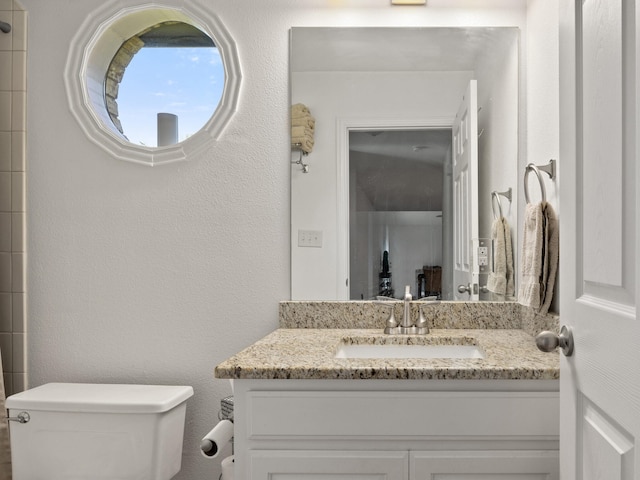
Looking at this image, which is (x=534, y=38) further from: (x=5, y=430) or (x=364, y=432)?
(x=5, y=430)

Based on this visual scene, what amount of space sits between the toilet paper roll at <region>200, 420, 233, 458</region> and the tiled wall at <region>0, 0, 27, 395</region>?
3.07 feet

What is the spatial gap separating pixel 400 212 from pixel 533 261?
1.82 feet

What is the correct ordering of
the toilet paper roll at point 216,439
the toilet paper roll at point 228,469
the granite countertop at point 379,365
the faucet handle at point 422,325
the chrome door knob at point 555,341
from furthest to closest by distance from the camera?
the faucet handle at point 422,325 < the toilet paper roll at point 228,469 < the toilet paper roll at point 216,439 < the granite countertop at point 379,365 < the chrome door knob at point 555,341

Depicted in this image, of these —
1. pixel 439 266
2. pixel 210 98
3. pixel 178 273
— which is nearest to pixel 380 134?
pixel 439 266

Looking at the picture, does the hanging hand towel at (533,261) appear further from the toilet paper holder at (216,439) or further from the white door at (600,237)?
the toilet paper holder at (216,439)

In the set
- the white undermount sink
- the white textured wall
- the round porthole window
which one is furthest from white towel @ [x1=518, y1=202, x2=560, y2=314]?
the round porthole window

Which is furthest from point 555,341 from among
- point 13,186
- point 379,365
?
point 13,186

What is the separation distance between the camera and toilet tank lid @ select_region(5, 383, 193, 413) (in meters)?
1.79

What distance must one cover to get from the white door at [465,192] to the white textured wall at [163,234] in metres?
0.51

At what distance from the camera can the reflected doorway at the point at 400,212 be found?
2055 mm

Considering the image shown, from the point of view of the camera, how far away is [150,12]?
2148 millimetres

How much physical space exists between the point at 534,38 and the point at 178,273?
1459 mm

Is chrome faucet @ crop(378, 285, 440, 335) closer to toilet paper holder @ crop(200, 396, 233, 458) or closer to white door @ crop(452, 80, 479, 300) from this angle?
white door @ crop(452, 80, 479, 300)

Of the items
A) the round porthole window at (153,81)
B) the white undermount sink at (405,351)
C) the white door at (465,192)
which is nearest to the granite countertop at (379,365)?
the white undermount sink at (405,351)
